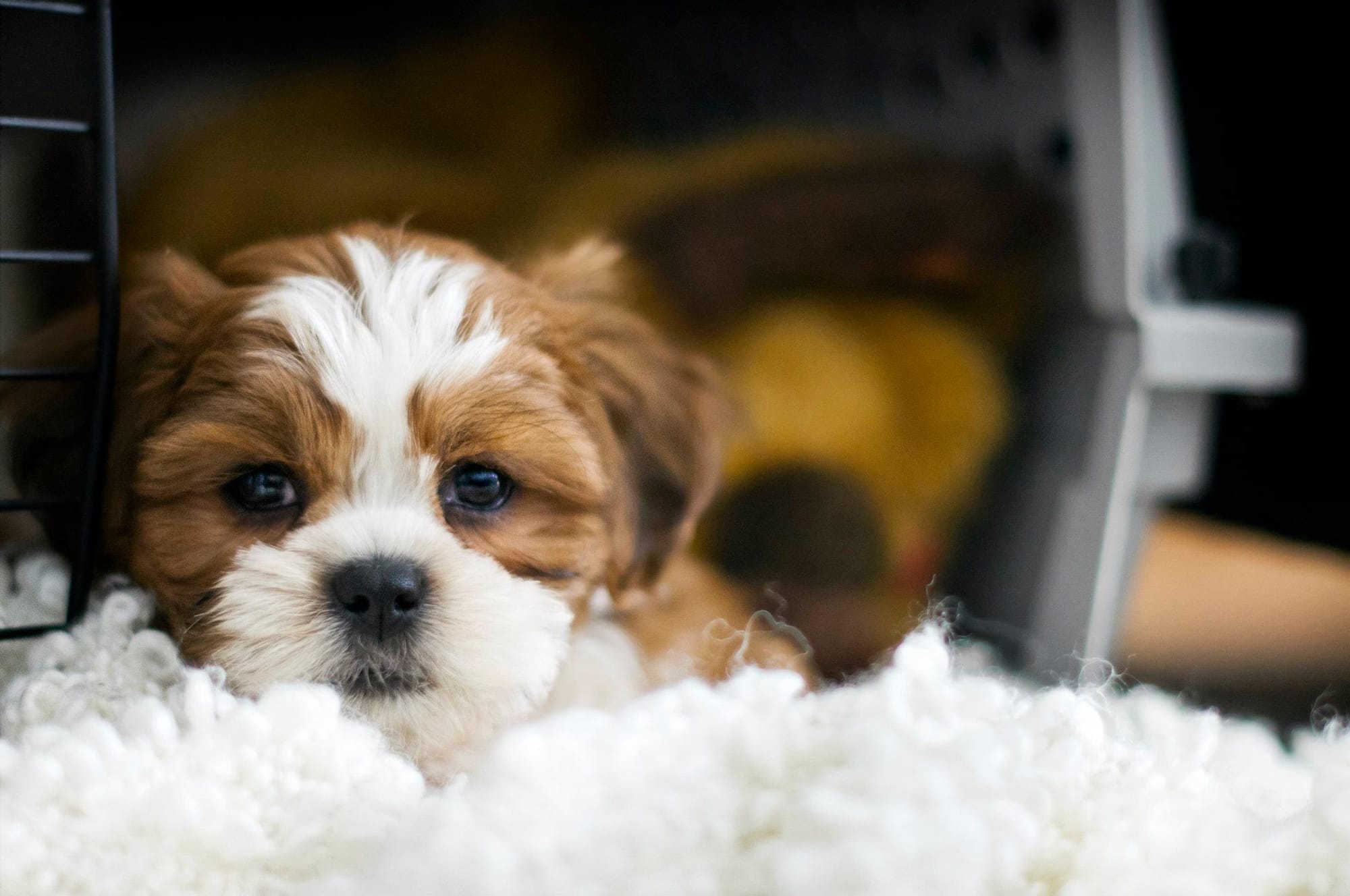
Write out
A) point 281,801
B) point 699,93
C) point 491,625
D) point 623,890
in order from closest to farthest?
point 623,890, point 281,801, point 491,625, point 699,93

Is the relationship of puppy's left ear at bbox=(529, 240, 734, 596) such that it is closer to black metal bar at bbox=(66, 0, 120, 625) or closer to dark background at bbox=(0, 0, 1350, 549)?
black metal bar at bbox=(66, 0, 120, 625)

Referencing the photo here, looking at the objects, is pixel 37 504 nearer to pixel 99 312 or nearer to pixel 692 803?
pixel 99 312

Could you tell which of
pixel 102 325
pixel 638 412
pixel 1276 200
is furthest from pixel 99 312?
pixel 1276 200

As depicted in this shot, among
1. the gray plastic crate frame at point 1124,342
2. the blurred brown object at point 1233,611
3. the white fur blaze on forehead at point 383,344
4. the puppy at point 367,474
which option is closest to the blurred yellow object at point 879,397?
the gray plastic crate frame at point 1124,342

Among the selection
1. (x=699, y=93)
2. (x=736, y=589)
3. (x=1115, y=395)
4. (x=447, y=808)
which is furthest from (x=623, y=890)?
(x=699, y=93)

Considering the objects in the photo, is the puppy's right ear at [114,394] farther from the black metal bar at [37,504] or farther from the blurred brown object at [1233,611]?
the blurred brown object at [1233,611]

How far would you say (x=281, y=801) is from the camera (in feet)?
2.55

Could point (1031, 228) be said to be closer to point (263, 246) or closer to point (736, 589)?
point (736, 589)

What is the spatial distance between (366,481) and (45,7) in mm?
481

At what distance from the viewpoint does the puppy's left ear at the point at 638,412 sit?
119 centimetres

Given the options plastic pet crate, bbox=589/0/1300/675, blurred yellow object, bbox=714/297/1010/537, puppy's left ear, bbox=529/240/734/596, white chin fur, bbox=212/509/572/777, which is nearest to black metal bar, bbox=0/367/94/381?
white chin fur, bbox=212/509/572/777

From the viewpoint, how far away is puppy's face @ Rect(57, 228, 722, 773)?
0.95 m

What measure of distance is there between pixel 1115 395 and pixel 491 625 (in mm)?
1093

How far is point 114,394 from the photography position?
107cm
